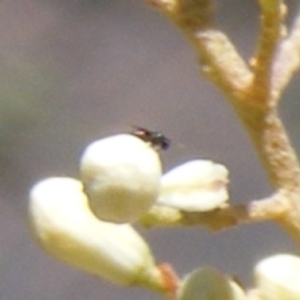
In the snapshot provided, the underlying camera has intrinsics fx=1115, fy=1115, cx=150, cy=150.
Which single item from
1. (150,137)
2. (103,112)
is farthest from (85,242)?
(103,112)

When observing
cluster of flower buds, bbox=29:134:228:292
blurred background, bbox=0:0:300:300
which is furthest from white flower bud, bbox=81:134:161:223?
blurred background, bbox=0:0:300:300

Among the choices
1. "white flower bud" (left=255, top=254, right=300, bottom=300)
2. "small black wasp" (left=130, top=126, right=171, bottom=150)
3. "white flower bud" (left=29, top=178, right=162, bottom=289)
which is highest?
"small black wasp" (left=130, top=126, right=171, bottom=150)

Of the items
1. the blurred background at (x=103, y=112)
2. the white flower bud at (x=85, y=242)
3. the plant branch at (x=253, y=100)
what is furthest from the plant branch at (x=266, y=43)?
the blurred background at (x=103, y=112)

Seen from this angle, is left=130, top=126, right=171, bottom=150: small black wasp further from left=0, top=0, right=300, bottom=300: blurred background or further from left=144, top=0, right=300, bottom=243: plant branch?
left=0, top=0, right=300, bottom=300: blurred background

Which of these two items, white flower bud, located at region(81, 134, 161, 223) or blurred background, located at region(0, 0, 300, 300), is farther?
blurred background, located at region(0, 0, 300, 300)

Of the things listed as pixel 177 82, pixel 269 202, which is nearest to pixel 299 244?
pixel 269 202

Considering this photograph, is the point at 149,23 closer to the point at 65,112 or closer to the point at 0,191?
the point at 65,112

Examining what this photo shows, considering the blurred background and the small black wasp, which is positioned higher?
the blurred background
